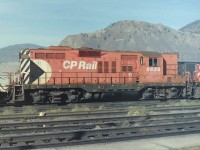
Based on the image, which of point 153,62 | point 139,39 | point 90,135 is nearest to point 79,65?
point 153,62

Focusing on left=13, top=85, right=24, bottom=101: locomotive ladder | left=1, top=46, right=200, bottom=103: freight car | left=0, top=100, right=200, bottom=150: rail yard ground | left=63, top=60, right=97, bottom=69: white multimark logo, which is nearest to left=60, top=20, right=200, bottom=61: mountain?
left=1, top=46, right=200, bottom=103: freight car

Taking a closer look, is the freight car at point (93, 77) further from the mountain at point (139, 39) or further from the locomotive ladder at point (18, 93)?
the mountain at point (139, 39)

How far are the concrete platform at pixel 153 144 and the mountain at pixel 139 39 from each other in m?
109

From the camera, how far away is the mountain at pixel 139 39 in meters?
126

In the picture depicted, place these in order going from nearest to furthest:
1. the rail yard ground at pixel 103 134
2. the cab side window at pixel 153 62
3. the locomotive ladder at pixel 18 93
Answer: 1. the rail yard ground at pixel 103 134
2. the locomotive ladder at pixel 18 93
3. the cab side window at pixel 153 62

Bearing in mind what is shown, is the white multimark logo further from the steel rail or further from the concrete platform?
the concrete platform

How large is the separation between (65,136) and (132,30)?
429ft

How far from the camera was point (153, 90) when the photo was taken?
1038 inches

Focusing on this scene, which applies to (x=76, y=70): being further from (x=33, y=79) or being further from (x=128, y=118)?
(x=128, y=118)

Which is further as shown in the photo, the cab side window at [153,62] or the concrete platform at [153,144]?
A: the cab side window at [153,62]

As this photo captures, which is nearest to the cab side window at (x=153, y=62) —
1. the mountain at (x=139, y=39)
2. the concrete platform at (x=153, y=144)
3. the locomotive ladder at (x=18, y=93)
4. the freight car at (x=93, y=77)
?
the freight car at (x=93, y=77)

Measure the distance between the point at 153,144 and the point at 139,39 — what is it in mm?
120855

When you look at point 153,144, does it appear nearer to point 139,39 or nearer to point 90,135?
point 90,135

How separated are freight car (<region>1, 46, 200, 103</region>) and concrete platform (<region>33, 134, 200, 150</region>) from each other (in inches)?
483
